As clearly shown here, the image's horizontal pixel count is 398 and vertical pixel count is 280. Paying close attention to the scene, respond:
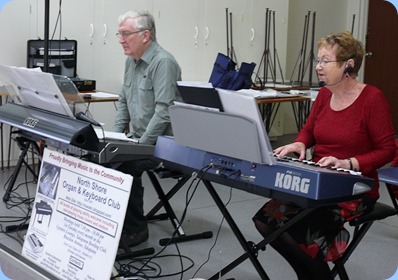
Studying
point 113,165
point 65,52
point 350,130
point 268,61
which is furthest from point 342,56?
point 268,61

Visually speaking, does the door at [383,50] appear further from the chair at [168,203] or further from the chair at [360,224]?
the chair at [360,224]

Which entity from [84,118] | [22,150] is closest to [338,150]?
[84,118]

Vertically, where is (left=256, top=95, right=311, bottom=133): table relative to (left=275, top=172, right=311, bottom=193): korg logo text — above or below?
below

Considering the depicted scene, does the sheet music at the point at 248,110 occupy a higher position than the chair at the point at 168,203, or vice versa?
the sheet music at the point at 248,110

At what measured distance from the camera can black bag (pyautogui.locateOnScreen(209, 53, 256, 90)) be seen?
2.19 m

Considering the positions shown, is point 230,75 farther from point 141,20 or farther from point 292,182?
point 141,20

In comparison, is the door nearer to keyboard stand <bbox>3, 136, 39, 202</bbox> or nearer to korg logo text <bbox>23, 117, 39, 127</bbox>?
keyboard stand <bbox>3, 136, 39, 202</bbox>

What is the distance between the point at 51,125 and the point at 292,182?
1.13 m

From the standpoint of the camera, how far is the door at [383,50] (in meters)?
7.67

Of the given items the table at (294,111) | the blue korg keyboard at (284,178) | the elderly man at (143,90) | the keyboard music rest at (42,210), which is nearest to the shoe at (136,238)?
the elderly man at (143,90)

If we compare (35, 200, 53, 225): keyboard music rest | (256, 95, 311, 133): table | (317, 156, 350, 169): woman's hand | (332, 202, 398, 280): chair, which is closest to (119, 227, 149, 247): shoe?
(35, 200, 53, 225): keyboard music rest

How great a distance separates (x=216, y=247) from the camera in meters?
3.21

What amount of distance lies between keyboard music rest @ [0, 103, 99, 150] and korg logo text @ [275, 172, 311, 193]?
831 mm

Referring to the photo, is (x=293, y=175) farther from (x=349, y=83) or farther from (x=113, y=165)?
(x=113, y=165)
